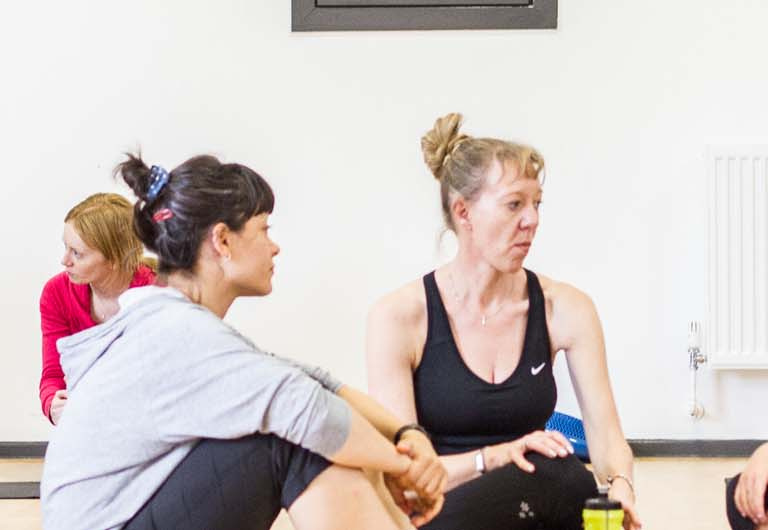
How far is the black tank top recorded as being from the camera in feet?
6.42

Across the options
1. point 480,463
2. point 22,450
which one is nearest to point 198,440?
point 480,463

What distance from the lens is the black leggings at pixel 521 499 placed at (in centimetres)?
177

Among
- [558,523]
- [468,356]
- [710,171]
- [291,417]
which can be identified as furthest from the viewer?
[710,171]

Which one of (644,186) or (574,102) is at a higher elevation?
(574,102)

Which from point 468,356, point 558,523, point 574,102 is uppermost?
point 574,102

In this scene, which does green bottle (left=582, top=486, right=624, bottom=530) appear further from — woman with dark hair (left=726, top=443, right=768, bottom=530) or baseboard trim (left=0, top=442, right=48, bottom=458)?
baseboard trim (left=0, top=442, right=48, bottom=458)

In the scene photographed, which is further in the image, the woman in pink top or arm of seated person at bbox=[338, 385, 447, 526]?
the woman in pink top

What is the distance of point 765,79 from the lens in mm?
3477

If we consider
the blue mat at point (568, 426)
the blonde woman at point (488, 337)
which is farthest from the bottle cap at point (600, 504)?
the blue mat at point (568, 426)

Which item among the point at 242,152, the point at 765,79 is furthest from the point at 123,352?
the point at 765,79

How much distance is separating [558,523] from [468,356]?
0.33 meters

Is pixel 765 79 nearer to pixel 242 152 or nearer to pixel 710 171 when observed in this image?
pixel 710 171

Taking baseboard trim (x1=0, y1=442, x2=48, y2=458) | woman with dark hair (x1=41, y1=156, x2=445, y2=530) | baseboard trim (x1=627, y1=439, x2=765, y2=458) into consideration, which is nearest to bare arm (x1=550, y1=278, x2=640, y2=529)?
woman with dark hair (x1=41, y1=156, x2=445, y2=530)

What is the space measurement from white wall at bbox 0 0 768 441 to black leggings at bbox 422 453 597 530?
171 cm
